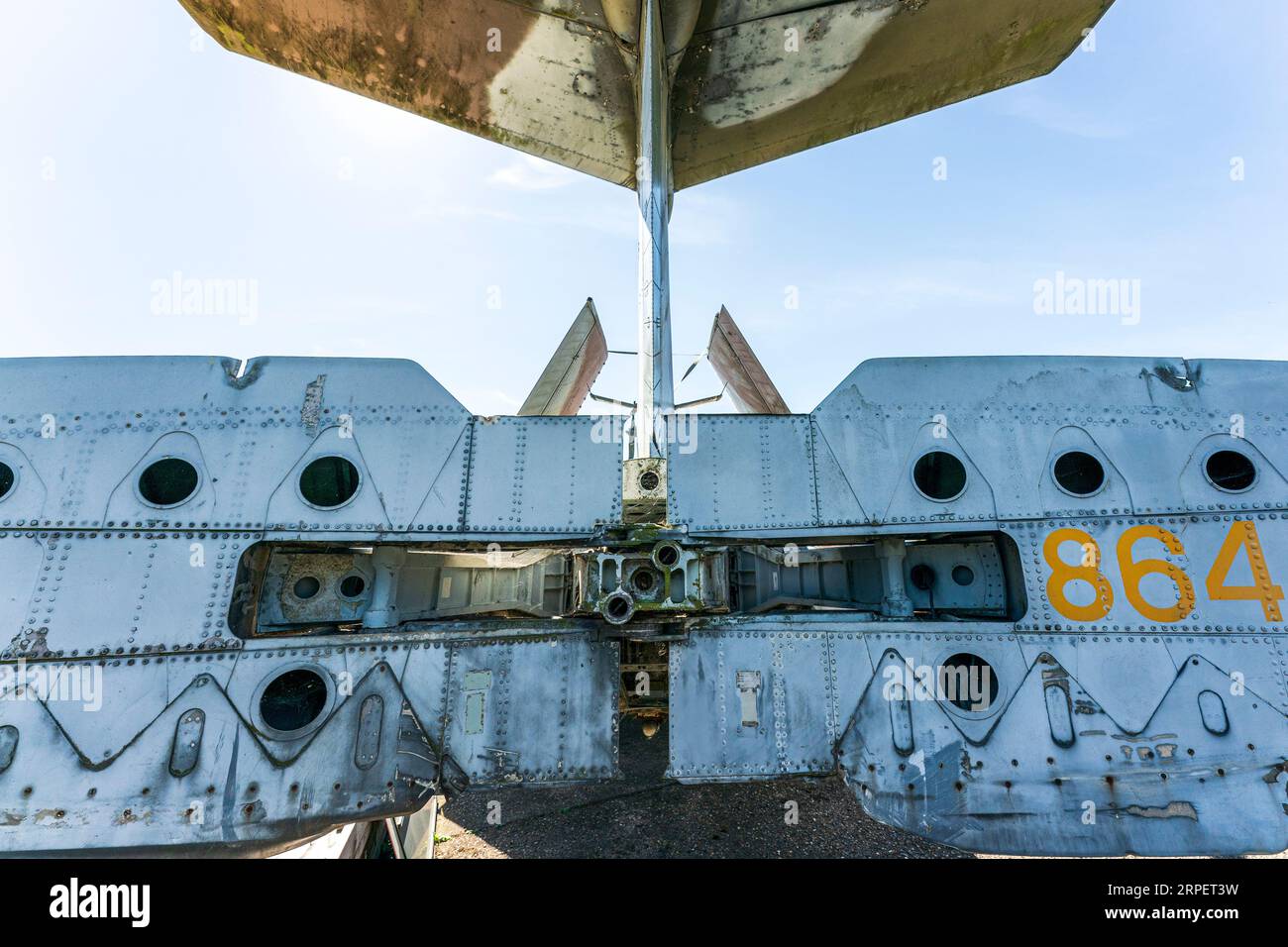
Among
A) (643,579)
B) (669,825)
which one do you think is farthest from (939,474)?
(669,825)

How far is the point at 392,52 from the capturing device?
8.06 metres

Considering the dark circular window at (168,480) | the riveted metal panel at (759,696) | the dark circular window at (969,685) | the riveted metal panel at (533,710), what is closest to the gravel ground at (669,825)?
the dark circular window at (969,685)

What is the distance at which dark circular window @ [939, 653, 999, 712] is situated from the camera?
5.06 meters

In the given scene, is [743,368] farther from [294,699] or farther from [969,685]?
[294,699]

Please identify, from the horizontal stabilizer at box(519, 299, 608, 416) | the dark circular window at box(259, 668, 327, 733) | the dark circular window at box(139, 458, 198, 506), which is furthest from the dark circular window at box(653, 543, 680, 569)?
the dark circular window at box(139, 458, 198, 506)

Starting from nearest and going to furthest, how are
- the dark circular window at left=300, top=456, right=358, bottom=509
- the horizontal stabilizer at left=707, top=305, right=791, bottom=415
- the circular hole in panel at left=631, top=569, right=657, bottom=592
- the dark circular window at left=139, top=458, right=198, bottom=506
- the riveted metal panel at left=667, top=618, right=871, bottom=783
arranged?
the riveted metal panel at left=667, top=618, right=871, bottom=783, the circular hole in panel at left=631, top=569, right=657, bottom=592, the dark circular window at left=139, top=458, right=198, bottom=506, the dark circular window at left=300, top=456, right=358, bottom=509, the horizontal stabilizer at left=707, top=305, right=791, bottom=415

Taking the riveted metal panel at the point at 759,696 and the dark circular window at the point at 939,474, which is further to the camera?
the dark circular window at the point at 939,474

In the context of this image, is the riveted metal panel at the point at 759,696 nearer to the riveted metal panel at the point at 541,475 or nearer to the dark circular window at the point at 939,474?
the riveted metal panel at the point at 541,475

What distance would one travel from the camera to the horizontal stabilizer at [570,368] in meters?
7.30

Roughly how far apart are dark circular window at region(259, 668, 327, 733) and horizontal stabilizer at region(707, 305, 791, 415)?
18.4 feet

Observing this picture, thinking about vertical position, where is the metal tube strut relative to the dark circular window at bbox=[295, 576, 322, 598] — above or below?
above

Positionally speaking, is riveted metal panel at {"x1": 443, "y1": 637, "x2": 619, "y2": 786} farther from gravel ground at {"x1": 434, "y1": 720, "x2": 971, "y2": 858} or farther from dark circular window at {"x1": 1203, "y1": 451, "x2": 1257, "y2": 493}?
dark circular window at {"x1": 1203, "y1": 451, "x2": 1257, "y2": 493}

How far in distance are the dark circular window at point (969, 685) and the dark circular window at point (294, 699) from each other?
529 centimetres

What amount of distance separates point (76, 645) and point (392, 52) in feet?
26.1
